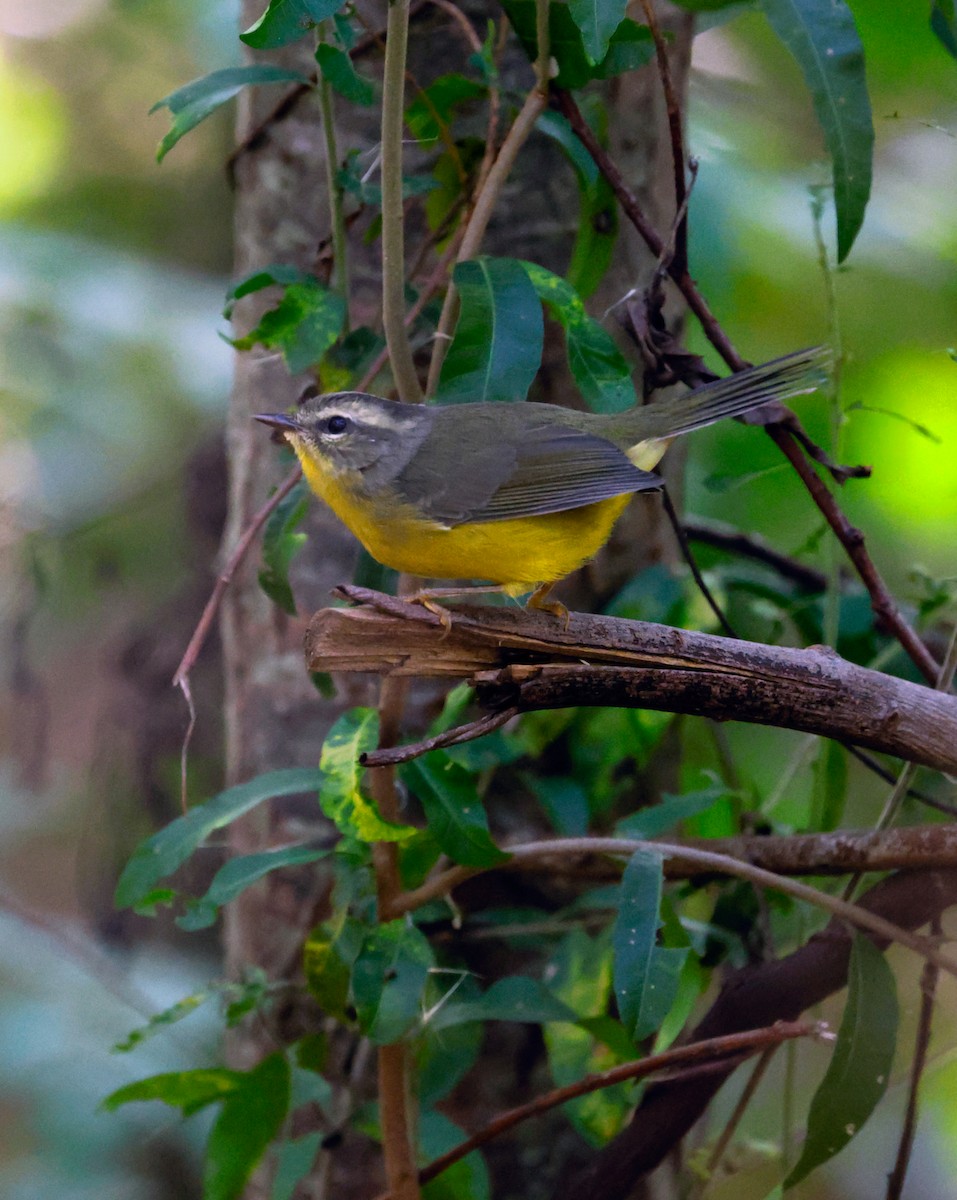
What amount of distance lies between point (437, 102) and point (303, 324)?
2.02ft

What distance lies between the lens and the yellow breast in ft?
7.14

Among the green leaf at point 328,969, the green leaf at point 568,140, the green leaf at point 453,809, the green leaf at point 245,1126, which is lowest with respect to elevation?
the green leaf at point 245,1126

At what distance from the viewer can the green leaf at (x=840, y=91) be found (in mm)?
1962

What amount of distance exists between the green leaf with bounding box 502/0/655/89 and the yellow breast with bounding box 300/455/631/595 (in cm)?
86

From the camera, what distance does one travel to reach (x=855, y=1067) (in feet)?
6.93

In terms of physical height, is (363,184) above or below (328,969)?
above

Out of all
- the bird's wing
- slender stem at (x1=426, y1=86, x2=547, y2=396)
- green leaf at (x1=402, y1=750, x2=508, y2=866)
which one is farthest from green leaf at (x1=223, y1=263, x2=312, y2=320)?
green leaf at (x1=402, y1=750, x2=508, y2=866)

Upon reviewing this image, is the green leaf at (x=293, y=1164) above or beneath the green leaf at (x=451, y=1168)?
above

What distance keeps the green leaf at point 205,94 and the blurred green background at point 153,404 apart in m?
1.71

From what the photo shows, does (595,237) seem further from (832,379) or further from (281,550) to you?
(281,550)

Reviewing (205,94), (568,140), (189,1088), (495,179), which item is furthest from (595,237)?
(189,1088)

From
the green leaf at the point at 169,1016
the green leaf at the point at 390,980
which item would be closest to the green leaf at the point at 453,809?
the green leaf at the point at 390,980

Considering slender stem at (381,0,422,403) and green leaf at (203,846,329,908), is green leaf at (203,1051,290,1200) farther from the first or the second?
slender stem at (381,0,422,403)

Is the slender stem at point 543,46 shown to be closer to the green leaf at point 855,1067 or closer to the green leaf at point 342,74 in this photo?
the green leaf at point 342,74
